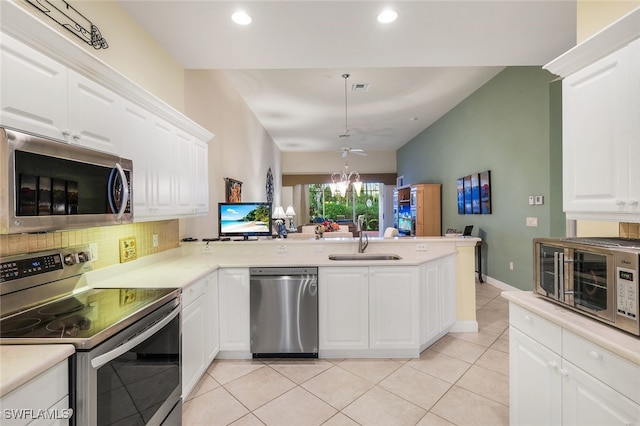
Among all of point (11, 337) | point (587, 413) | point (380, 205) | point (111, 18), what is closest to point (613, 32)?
point (587, 413)

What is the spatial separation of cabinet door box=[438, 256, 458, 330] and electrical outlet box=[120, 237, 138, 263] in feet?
9.03

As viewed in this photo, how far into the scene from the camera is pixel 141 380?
153 centimetres

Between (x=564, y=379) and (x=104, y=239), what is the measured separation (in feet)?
8.94

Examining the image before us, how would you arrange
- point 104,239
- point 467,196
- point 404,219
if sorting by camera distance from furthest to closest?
point 404,219 → point 467,196 → point 104,239

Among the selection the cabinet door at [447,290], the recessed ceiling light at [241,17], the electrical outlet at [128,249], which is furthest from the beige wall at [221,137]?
the cabinet door at [447,290]

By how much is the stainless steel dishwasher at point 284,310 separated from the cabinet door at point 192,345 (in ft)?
1.60

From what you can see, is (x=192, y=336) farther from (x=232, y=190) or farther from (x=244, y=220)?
(x=232, y=190)

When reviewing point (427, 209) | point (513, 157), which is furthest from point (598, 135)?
point (427, 209)

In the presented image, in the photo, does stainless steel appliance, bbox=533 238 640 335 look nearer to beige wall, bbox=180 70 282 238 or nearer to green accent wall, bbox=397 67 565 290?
green accent wall, bbox=397 67 565 290

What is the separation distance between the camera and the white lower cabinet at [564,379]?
1102mm

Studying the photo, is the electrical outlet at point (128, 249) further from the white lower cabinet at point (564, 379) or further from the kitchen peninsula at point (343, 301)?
the white lower cabinet at point (564, 379)

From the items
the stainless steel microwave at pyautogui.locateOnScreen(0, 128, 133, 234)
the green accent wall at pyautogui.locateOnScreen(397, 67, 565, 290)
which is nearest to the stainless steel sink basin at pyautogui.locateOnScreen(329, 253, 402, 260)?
the stainless steel microwave at pyautogui.locateOnScreen(0, 128, 133, 234)

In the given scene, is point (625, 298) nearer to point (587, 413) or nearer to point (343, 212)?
point (587, 413)

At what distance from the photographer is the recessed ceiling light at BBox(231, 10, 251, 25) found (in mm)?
2385
